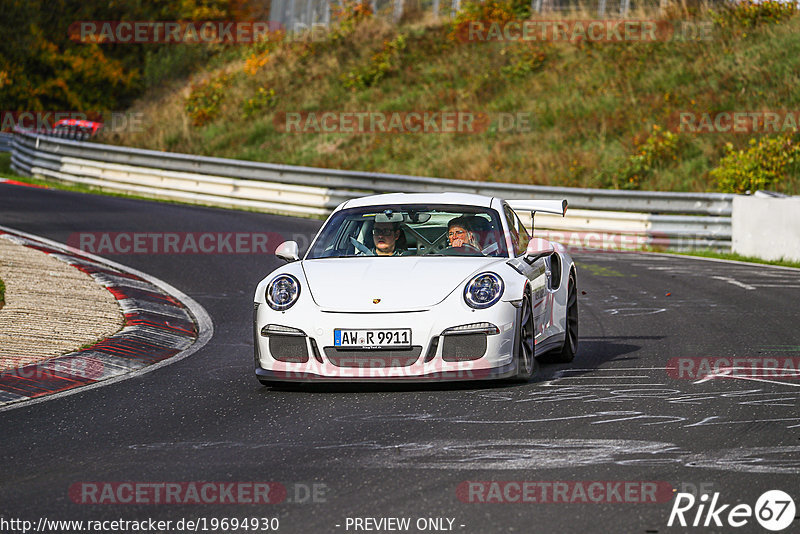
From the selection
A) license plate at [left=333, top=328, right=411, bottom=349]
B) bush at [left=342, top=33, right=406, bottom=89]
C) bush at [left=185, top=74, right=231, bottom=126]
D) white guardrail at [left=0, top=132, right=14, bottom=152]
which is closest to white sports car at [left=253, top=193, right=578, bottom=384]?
license plate at [left=333, top=328, right=411, bottom=349]

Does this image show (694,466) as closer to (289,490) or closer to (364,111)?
(289,490)

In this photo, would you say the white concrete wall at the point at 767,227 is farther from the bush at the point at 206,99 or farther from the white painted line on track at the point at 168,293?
the bush at the point at 206,99

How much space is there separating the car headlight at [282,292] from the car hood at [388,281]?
0.35 feet

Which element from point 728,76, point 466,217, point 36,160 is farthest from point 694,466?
point 36,160

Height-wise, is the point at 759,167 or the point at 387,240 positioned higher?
the point at 759,167

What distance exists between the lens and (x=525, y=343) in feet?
26.2

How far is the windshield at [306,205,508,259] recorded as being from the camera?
8.79 m

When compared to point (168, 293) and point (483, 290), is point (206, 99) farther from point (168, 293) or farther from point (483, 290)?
point (483, 290)

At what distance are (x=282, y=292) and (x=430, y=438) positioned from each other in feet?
7.02

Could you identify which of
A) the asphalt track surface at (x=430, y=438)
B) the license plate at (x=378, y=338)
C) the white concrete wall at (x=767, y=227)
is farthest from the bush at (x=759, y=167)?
the license plate at (x=378, y=338)

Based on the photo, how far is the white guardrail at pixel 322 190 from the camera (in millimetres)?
19828

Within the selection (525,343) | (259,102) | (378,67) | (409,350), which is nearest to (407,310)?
(409,350)

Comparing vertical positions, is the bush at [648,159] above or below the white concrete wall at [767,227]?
above

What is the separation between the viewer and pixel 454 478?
210 inches
